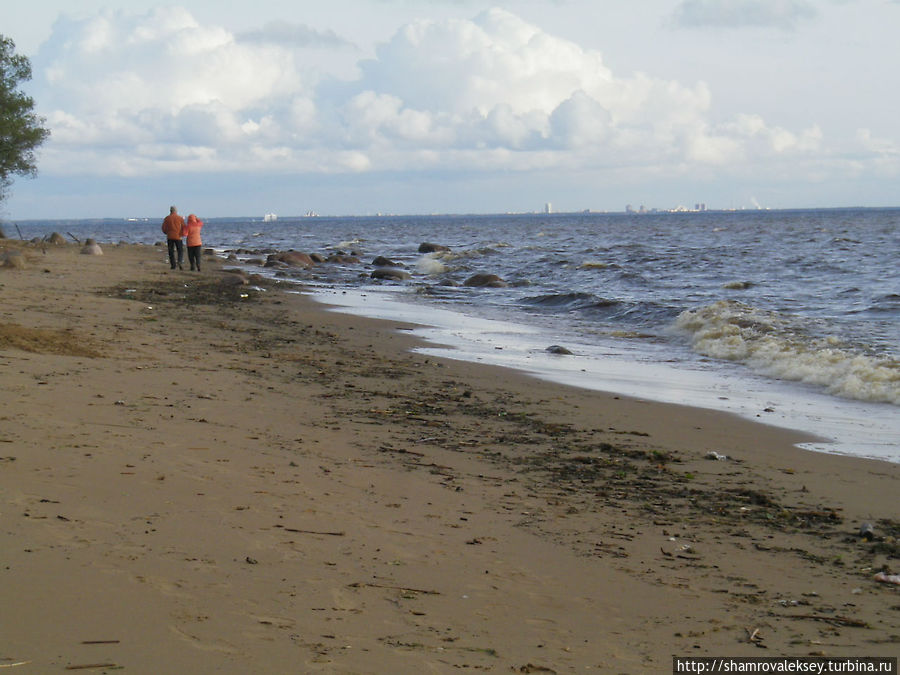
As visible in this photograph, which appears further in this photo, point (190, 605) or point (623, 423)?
point (623, 423)

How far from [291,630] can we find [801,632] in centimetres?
224

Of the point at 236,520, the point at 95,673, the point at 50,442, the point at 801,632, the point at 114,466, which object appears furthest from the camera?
the point at 50,442

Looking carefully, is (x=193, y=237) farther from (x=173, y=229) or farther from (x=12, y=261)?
(x=12, y=261)

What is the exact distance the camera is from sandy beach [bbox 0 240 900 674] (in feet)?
11.0

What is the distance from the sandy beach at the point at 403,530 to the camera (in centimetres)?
336

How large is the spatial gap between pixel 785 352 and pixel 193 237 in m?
17.9

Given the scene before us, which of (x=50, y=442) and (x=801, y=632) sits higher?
(x=50, y=442)

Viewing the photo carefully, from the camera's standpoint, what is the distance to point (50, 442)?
553 centimetres

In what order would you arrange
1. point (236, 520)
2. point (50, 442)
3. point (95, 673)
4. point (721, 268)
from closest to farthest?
point (95, 673), point (236, 520), point (50, 442), point (721, 268)

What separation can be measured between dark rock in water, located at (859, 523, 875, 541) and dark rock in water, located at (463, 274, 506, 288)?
75.6ft

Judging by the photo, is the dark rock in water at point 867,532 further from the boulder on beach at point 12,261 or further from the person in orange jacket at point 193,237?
the person in orange jacket at point 193,237

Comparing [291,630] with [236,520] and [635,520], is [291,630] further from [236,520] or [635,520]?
[635,520]

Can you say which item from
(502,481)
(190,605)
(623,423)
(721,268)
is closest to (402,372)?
(623,423)

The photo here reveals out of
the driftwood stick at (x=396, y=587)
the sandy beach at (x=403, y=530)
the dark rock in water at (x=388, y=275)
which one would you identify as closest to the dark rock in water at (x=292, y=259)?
the dark rock in water at (x=388, y=275)
